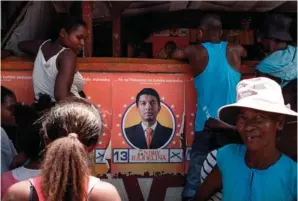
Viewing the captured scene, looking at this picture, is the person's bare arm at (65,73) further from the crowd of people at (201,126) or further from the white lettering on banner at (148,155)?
the white lettering on banner at (148,155)

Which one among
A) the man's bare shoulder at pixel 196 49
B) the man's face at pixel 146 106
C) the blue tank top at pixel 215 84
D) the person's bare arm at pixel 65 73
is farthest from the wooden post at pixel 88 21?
the blue tank top at pixel 215 84

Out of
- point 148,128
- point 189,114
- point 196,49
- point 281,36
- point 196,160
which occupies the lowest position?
point 196,160

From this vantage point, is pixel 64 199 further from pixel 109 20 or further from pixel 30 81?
pixel 109 20

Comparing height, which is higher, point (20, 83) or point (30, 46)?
point (30, 46)

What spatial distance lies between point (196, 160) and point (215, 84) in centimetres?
62

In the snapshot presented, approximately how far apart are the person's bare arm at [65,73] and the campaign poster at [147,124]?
47cm

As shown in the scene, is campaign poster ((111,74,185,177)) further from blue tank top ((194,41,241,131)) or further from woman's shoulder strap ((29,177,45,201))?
woman's shoulder strap ((29,177,45,201))

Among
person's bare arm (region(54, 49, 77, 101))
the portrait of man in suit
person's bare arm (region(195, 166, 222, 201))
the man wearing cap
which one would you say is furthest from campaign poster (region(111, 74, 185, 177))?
person's bare arm (region(195, 166, 222, 201))

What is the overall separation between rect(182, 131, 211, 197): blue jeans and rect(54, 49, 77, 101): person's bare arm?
1094mm

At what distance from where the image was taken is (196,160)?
4578 millimetres

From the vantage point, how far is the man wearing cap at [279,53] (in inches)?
180

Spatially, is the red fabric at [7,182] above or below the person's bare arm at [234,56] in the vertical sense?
below

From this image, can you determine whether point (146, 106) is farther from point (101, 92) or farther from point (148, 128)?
point (101, 92)

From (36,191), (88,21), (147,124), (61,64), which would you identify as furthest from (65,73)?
(36,191)
